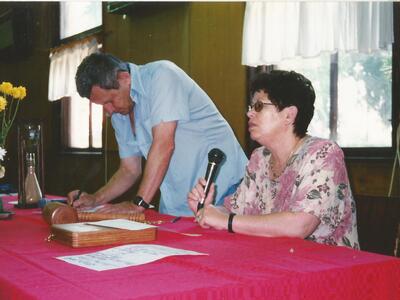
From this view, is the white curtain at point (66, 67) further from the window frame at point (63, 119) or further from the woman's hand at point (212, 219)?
the woman's hand at point (212, 219)

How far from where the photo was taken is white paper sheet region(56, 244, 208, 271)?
1091 mm

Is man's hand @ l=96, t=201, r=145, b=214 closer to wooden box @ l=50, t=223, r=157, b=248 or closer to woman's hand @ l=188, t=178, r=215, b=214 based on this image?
woman's hand @ l=188, t=178, r=215, b=214

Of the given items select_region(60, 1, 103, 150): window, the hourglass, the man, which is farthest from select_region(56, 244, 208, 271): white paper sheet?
→ select_region(60, 1, 103, 150): window

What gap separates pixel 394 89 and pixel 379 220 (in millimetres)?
2012

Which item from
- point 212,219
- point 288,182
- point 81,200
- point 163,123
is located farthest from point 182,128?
point 212,219

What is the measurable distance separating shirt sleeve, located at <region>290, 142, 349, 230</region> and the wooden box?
45 centimetres

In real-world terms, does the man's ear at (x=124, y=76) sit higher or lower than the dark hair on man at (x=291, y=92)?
higher

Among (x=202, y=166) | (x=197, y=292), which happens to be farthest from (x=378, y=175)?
(x=197, y=292)

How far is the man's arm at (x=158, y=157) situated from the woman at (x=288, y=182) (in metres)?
0.36

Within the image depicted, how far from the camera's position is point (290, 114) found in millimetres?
1801

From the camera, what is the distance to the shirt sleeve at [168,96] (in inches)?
90.0

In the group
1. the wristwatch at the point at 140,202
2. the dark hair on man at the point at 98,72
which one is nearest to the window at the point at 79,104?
the dark hair on man at the point at 98,72

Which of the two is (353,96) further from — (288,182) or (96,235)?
(96,235)

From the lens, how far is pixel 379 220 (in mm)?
1662
